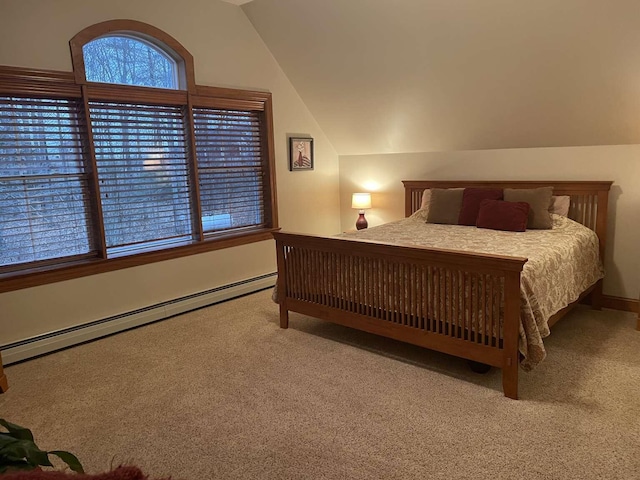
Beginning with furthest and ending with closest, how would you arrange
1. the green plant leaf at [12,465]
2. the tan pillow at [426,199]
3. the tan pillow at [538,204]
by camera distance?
1. the tan pillow at [426,199]
2. the tan pillow at [538,204]
3. the green plant leaf at [12,465]

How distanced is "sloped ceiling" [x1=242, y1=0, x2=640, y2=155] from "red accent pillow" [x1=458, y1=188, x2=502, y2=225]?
1.75ft

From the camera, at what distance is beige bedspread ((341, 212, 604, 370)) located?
2.57 m

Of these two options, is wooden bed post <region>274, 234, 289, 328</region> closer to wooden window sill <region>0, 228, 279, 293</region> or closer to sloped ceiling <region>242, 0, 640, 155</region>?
wooden window sill <region>0, 228, 279, 293</region>

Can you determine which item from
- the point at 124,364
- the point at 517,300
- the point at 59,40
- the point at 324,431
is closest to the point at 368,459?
the point at 324,431

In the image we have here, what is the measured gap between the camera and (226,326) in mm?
3844

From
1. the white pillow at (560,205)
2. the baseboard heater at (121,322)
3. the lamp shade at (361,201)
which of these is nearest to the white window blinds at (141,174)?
the baseboard heater at (121,322)

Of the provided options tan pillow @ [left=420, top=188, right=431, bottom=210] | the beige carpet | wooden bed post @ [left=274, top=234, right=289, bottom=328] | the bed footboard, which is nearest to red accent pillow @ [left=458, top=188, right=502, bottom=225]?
tan pillow @ [left=420, top=188, right=431, bottom=210]

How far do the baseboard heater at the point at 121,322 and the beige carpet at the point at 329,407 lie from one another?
127 millimetres

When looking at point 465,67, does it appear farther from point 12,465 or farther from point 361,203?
point 12,465

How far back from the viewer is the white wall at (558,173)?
3.76m

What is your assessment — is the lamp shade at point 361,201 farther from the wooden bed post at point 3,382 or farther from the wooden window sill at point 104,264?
the wooden bed post at point 3,382

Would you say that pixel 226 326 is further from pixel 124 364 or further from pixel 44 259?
pixel 44 259

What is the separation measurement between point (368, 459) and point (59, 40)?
11.0 ft

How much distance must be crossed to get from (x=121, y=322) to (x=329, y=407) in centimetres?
208
